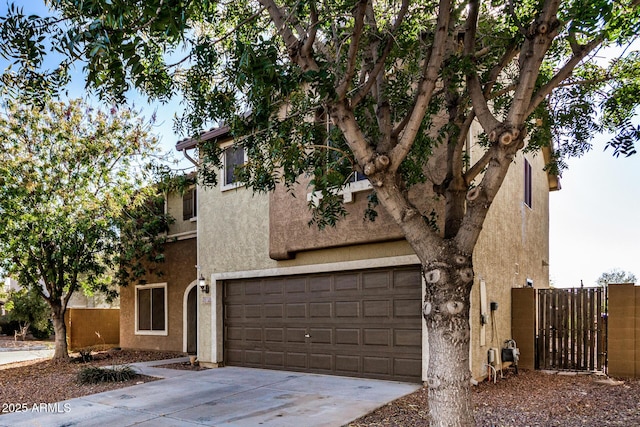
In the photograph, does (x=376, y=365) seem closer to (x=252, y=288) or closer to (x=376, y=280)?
(x=376, y=280)

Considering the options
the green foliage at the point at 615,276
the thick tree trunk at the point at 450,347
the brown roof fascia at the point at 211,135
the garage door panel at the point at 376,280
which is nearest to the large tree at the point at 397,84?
the thick tree trunk at the point at 450,347

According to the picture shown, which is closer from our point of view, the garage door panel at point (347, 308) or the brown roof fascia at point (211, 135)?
the garage door panel at point (347, 308)

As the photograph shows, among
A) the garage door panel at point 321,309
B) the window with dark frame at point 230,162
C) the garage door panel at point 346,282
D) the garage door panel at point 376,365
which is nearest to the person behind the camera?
the garage door panel at point 376,365

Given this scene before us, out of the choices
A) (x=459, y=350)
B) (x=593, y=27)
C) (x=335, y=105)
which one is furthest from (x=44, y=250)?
(x=593, y=27)

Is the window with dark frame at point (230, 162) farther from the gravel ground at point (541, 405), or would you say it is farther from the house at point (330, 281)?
the gravel ground at point (541, 405)

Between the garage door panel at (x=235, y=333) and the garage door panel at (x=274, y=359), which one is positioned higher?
the garage door panel at (x=235, y=333)

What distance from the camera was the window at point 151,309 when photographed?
57.9 ft

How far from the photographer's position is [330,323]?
A: 11.3 metres

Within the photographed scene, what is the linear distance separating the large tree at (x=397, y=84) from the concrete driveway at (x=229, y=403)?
113 inches

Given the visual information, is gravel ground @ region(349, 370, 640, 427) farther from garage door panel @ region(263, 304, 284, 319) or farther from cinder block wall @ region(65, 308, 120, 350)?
cinder block wall @ region(65, 308, 120, 350)

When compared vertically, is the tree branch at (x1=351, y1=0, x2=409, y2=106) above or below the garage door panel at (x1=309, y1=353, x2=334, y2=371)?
above

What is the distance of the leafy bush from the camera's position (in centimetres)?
1120

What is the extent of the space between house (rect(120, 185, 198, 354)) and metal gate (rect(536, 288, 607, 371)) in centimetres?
1036

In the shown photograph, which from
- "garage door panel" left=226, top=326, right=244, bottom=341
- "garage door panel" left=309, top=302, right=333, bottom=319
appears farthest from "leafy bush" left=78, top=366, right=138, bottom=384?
"garage door panel" left=309, top=302, right=333, bottom=319
